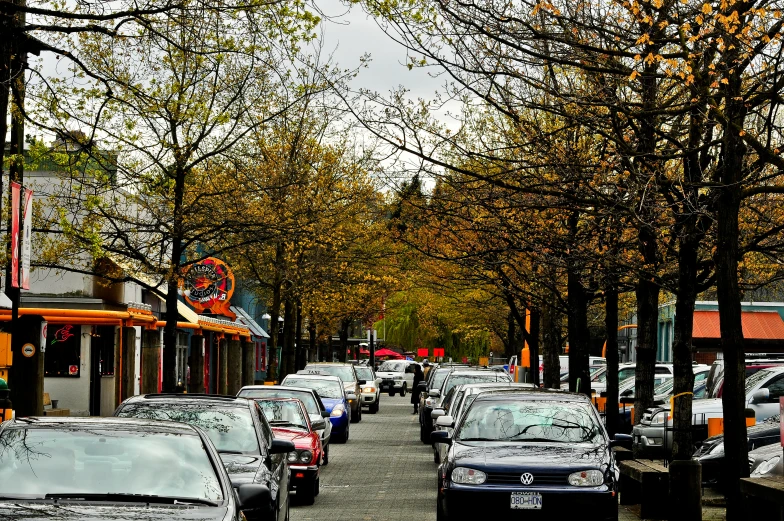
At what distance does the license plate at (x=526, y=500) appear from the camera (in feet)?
39.1

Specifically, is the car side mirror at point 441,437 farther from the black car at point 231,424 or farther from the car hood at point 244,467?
the car hood at point 244,467

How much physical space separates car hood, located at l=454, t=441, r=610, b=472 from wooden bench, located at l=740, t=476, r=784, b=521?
1.51 m

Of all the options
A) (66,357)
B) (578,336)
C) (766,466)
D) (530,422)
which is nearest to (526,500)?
(530,422)

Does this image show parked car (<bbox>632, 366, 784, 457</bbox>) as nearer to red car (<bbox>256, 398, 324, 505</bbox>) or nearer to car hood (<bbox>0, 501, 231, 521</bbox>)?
red car (<bbox>256, 398, 324, 505</bbox>)

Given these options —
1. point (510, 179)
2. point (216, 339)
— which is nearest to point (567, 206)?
point (510, 179)

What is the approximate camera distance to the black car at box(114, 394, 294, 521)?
37.1 ft

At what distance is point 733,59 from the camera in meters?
Result: 11.6

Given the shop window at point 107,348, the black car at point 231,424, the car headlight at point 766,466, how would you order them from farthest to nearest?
the shop window at point 107,348 < the car headlight at point 766,466 < the black car at point 231,424

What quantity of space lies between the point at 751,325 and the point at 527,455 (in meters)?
47.3

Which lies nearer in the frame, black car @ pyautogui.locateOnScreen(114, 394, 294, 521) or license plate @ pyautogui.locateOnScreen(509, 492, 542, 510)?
black car @ pyautogui.locateOnScreen(114, 394, 294, 521)

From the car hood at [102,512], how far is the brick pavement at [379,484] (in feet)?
24.7

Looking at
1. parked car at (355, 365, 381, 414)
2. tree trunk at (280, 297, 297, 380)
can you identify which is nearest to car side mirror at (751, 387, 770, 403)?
tree trunk at (280, 297, 297, 380)

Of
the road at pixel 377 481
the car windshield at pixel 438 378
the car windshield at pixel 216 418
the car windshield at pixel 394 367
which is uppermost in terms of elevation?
the car windshield at pixel 216 418

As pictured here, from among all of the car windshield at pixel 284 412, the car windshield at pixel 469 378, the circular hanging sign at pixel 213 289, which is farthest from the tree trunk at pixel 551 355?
the car windshield at pixel 284 412
